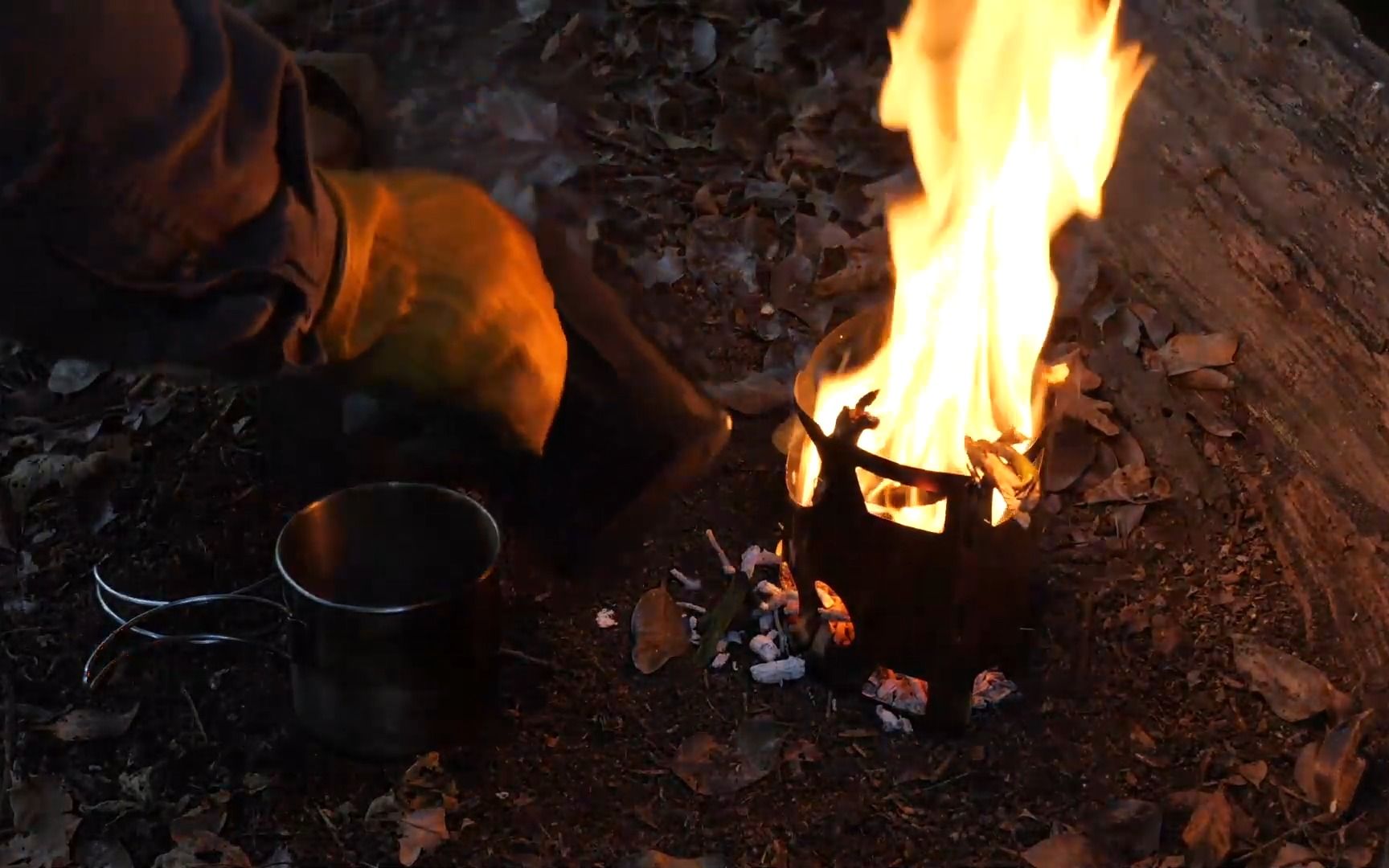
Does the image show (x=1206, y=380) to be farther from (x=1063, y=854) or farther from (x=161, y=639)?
(x=161, y=639)

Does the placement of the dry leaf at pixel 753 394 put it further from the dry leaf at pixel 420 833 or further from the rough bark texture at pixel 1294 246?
the dry leaf at pixel 420 833

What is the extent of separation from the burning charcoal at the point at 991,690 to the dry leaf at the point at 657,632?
55 centimetres

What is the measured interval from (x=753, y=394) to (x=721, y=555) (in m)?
0.55

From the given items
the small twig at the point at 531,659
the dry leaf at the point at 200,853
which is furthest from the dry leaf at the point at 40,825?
the small twig at the point at 531,659

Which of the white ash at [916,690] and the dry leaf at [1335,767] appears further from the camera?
the white ash at [916,690]

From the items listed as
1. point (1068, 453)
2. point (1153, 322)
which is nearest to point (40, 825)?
point (1068, 453)

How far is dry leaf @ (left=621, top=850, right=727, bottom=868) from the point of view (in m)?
2.25

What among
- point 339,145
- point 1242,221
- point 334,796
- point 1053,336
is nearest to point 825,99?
point 1053,336

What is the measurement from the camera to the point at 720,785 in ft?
7.86

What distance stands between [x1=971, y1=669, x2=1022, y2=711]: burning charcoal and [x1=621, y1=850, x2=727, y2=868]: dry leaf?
571 millimetres

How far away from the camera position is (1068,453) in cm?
305

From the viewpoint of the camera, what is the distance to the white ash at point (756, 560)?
280 cm

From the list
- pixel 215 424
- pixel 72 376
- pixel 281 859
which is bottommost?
pixel 72 376

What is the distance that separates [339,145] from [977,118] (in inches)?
47.3
